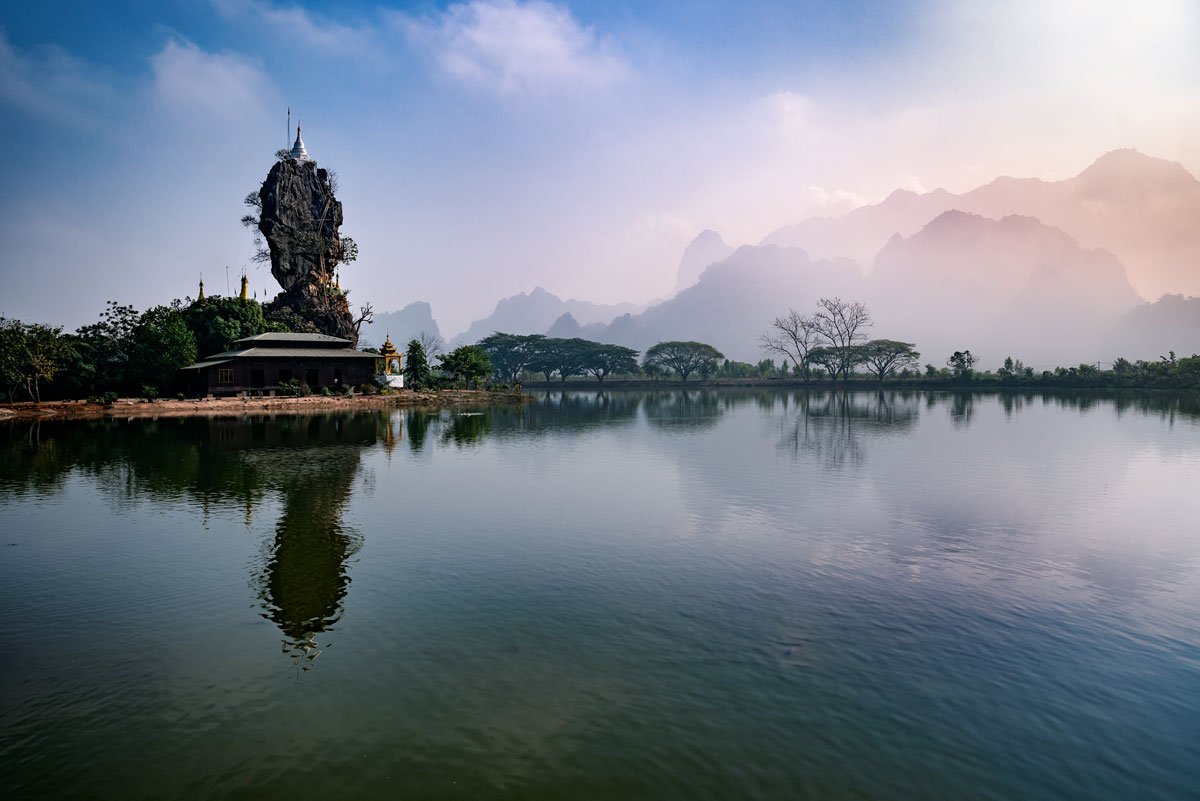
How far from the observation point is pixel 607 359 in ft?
403

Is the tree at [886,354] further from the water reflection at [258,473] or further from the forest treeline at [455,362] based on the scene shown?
the water reflection at [258,473]

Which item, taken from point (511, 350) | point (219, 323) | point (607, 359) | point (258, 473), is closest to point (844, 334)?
point (607, 359)

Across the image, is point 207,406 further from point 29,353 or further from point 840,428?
point 840,428

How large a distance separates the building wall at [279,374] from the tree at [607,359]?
60.1m

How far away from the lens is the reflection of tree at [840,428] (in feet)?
100

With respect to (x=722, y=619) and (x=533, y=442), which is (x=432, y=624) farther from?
(x=533, y=442)

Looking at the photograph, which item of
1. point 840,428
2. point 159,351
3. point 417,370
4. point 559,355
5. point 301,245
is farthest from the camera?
point 559,355

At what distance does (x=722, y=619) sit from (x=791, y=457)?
66.3 ft

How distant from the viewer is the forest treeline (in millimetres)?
51469

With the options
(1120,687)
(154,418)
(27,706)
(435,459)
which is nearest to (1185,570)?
(1120,687)

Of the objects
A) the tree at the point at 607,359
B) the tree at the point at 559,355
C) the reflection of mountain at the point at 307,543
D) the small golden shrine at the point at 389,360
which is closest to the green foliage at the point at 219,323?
the small golden shrine at the point at 389,360

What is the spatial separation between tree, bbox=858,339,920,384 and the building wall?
273 feet

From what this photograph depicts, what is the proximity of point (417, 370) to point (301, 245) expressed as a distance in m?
23.7

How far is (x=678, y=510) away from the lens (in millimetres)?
19062
